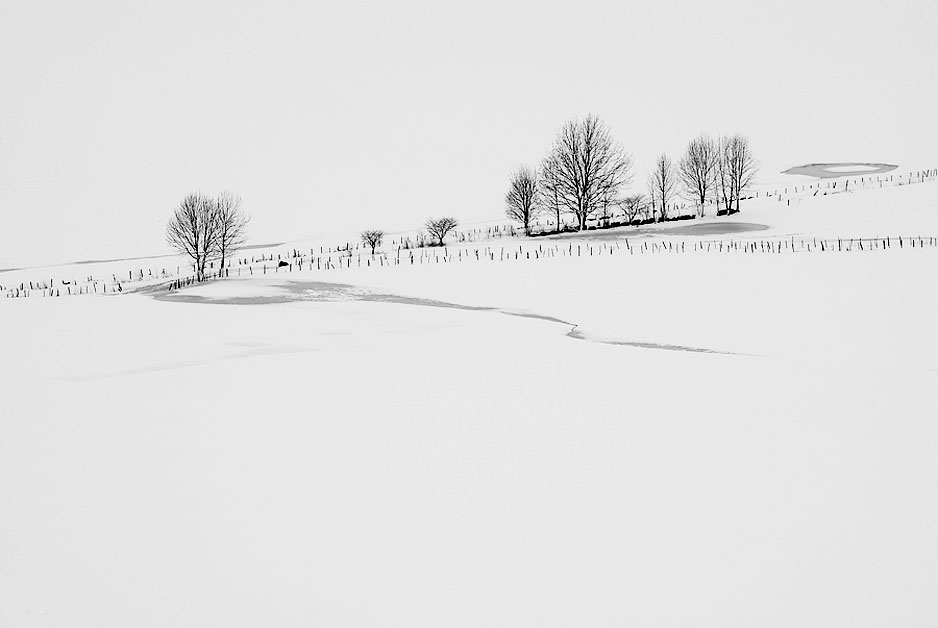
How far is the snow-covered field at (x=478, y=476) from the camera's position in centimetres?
547

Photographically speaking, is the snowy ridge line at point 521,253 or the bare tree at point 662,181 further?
the bare tree at point 662,181

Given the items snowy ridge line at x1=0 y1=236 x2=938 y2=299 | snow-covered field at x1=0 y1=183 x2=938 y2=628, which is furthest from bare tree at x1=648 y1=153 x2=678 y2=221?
snow-covered field at x1=0 y1=183 x2=938 y2=628

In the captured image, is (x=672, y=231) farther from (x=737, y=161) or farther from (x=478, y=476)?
(x=478, y=476)

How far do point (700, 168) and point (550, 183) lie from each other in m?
21.0

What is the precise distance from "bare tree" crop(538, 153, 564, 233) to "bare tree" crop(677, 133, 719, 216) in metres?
18.4

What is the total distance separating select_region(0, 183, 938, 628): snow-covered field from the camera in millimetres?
5469

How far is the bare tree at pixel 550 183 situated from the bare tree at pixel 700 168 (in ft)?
60.4

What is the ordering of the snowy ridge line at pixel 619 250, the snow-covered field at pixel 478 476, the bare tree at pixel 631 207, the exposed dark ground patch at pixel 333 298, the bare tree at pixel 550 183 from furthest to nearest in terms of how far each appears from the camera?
1. the bare tree at pixel 631 207
2. the bare tree at pixel 550 183
3. the snowy ridge line at pixel 619 250
4. the exposed dark ground patch at pixel 333 298
5. the snow-covered field at pixel 478 476

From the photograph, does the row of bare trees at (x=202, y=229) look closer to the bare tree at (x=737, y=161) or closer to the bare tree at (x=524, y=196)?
the bare tree at (x=524, y=196)

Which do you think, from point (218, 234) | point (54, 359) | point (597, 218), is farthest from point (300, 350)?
point (597, 218)

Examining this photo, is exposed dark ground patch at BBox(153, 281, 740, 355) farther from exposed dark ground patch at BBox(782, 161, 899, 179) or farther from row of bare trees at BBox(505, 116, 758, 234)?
exposed dark ground patch at BBox(782, 161, 899, 179)

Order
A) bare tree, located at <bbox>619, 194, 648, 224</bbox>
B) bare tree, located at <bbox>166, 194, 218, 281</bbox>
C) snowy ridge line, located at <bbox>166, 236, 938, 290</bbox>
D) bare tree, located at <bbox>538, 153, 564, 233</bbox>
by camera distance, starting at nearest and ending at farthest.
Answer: snowy ridge line, located at <bbox>166, 236, 938, 290</bbox>
bare tree, located at <bbox>166, 194, 218, 281</bbox>
bare tree, located at <bbox>538, 153, 564, 233</bbox>
bare tree, located at <bbox>619, 194, 648, 224</bbox>

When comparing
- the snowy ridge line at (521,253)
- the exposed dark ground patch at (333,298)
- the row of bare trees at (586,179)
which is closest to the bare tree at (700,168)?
the row of bare trees at (586,179)

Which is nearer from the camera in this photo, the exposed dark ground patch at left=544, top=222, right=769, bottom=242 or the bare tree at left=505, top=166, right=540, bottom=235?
the exposed dark ground patch at left=544, top=222, right=769, bottom=242
